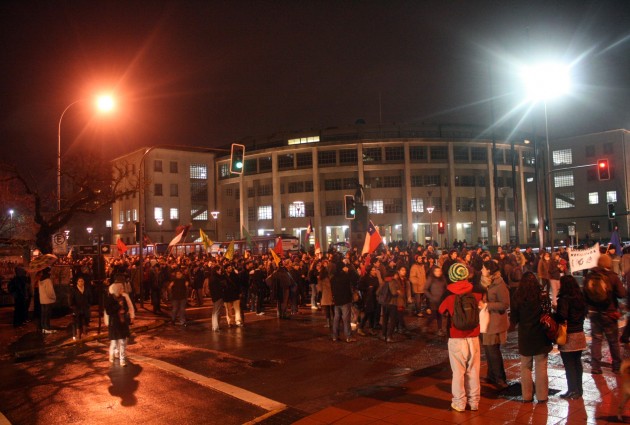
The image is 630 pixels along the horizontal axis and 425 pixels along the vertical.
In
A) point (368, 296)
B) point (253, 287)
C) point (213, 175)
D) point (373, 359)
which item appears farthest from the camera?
point (213, 175)

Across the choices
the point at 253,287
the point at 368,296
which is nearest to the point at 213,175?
the point at 253,287

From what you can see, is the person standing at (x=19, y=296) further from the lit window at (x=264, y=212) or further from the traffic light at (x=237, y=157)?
the lit window at (x=264, y=212)

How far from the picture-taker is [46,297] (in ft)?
47.5

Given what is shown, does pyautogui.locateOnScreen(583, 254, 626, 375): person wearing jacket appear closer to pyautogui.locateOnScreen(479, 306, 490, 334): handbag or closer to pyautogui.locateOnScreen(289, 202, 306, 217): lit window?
pyautogui.locateOnScreen(479, 306, 490, 334): handbag

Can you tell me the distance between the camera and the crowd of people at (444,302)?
6656mm

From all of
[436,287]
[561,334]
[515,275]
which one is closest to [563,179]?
[515,275]

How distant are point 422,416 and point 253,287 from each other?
12.3m

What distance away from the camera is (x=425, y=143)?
62.3m

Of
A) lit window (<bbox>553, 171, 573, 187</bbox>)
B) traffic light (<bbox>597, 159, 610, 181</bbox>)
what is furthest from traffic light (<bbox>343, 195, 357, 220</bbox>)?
lit window (<bbox>553, 171, 573, 187</bbox>)

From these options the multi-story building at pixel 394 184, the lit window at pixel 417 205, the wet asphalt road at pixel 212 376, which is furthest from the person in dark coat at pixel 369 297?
the lit window at pixel 417 205

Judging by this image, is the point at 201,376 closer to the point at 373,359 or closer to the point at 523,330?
the point at 373,359

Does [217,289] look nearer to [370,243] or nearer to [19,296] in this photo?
[19,296]

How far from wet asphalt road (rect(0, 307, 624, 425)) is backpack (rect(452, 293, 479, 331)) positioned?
2.23 m

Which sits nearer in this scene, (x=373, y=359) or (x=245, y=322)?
(x=373, y=359)
